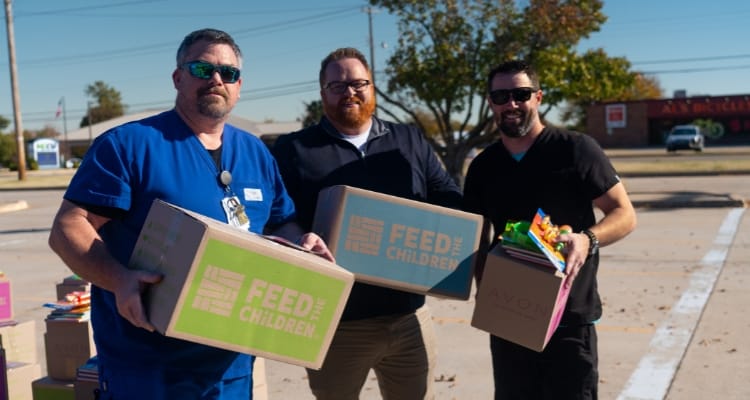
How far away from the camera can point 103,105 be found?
114250 mm

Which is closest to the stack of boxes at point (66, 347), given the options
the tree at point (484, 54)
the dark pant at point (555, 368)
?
the dark pant at point (555, 368)

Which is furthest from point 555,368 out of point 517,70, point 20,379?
point 20,379

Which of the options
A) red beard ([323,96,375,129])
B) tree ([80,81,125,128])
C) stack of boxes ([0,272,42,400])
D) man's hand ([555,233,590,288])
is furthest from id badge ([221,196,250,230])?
tree ([80,81,125,128])

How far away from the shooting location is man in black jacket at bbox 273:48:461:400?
10.7ft

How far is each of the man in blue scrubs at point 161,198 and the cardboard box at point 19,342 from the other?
2201 mm

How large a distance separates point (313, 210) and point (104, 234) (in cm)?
101

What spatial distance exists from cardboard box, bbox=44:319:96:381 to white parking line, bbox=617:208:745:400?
3367 millimetres

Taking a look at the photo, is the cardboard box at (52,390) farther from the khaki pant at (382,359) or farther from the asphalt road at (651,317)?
the khaki pant at (382,359)

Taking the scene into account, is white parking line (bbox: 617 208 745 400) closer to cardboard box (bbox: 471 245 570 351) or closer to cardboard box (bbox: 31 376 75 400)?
cardboard box (bbox: 471 245 570 351)

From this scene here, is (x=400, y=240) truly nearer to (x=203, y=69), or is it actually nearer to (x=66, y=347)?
(x=203, y=69)

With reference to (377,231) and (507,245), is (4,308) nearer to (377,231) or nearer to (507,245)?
(377,231)

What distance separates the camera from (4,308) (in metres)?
4.57

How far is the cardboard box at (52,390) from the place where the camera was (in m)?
4.11

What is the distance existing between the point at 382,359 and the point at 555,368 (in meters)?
0.78
